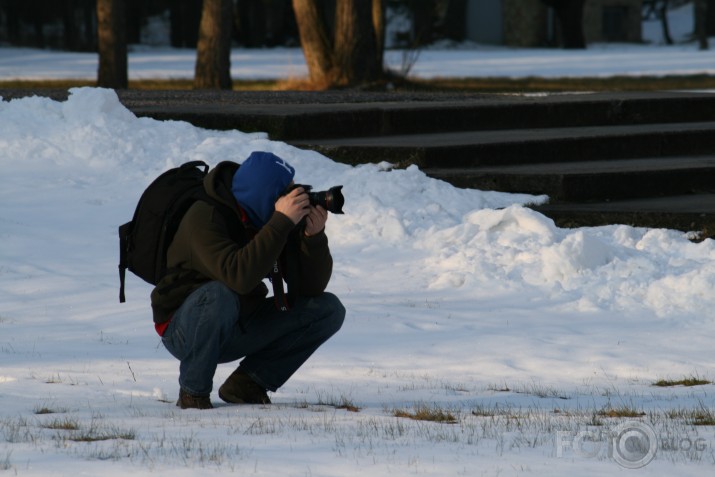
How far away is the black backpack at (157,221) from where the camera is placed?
505 centimetres

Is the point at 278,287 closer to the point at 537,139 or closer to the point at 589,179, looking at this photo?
the point at 589,179

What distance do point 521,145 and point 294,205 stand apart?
6288 mm

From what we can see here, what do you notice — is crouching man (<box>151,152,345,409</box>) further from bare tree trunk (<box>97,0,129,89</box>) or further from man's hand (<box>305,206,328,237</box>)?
bare tree trunk (<box>97,0,129,89</box>)

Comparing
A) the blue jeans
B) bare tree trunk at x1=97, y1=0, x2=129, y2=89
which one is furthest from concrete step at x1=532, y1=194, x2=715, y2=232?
bare tree trunk at x1=97, y1=0, x2=129, y2=89

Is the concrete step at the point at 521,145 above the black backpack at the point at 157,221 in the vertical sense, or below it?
below

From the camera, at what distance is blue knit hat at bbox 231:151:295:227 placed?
5.02 m

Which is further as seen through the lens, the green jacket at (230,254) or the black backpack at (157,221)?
the black backpack at (157,221)

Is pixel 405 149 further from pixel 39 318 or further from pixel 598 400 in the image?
pixel 598 400

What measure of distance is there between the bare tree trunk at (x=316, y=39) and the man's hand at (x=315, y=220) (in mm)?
12832

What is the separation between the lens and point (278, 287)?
5.15 meters

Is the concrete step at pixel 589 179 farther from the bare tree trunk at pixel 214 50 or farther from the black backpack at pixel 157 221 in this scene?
the bare tree trunk at pixel 214 50

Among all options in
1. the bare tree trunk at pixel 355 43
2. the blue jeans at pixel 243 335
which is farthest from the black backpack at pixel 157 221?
the bare tree trunk at pixel 355 43

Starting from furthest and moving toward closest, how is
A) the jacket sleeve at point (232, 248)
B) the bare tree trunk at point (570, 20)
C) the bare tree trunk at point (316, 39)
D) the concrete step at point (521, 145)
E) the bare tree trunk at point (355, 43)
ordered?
the bare tree trunk at point (570, 20)
the bare tree trunk at point (316, 39)
the bare tree trunk at point (355, 43)
the concrete step at point (521, 145)
the jacket sleeve at point (232, 248)

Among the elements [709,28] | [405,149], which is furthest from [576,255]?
[709,28]
